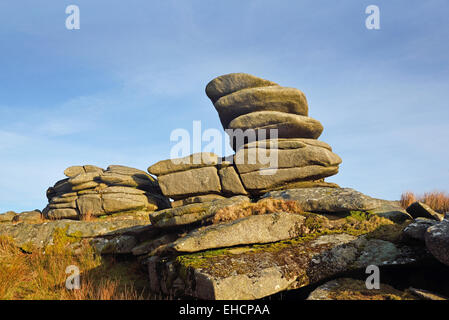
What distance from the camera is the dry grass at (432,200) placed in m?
21.1

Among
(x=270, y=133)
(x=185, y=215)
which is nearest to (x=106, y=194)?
(x=270, y=133)

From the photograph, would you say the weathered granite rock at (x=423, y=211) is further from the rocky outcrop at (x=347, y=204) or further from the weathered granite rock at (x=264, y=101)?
the weathered granite rock at (x=264, y=101)

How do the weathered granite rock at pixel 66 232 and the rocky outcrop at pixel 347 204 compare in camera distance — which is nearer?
the rocky outcrop at pixel 347 204

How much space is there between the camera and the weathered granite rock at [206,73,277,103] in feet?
76.0

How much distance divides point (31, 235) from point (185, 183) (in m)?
9.84

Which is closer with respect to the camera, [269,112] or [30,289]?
[30,289]

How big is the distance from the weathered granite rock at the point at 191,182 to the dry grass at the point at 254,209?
917 cm

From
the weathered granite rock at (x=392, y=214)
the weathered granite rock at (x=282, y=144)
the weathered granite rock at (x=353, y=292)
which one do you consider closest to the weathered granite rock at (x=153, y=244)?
the weathered granite rock at (x=353, y=292)

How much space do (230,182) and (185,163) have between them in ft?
12.4

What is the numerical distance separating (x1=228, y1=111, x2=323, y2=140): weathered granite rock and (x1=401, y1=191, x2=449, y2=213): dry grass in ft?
26.5
